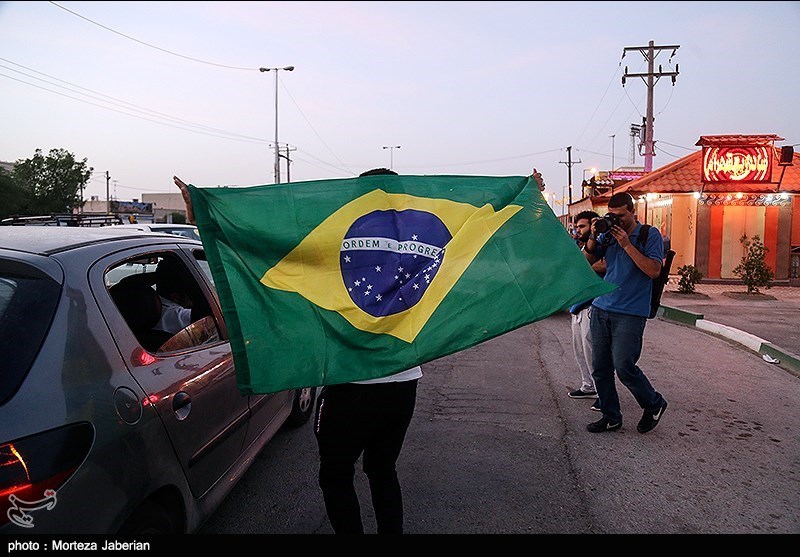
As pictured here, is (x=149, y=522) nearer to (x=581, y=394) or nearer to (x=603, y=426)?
(x=603, y=426)

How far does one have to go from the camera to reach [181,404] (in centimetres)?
264

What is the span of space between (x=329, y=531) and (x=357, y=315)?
1.37 meters

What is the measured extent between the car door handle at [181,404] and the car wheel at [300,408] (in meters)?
1.99

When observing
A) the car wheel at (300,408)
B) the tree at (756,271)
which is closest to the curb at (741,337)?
the tree at (756,271)

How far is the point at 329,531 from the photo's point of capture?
327 cm

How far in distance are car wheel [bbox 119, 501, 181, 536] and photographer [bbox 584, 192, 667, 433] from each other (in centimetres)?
348

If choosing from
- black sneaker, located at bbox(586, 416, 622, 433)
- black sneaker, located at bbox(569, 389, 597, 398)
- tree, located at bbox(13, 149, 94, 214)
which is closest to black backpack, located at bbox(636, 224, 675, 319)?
black sneaker, located at bbox(586, 416, 622, 433)

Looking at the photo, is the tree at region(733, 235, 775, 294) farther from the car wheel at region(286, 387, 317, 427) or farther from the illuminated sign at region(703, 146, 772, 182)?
the car wheel at region(286, 387, 317, 427)

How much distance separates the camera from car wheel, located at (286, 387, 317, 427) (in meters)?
4.79

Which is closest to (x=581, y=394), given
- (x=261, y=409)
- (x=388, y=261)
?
(x=261, y=409)

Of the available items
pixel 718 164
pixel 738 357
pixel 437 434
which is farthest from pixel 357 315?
pixel 718 164

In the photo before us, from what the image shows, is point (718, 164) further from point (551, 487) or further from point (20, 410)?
point (20, 410)

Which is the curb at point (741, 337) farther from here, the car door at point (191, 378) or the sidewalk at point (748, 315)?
the car door at point (191, 378)

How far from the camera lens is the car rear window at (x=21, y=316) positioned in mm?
A: 2002
